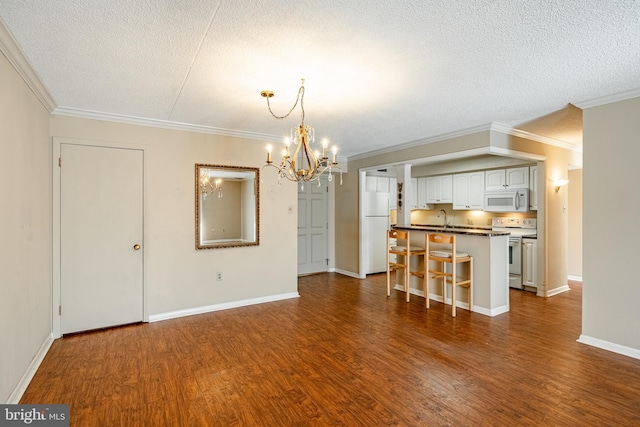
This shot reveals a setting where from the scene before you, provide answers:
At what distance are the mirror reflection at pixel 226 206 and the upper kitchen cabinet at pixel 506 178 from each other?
435 cm

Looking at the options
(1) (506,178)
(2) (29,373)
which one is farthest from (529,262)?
(2) (29,373)

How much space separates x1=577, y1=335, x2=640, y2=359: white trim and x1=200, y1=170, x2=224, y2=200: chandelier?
173 inches

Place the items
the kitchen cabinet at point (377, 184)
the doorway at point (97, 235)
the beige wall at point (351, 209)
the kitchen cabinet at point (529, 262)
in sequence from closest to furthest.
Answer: the doorway at point (97, 235) < the kitchen cabinet at point (529, 262) < the beige wall at point (351, 209) < the kitchen cabinet at point (377, 184)

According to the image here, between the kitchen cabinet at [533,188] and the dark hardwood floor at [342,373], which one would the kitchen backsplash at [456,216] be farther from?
the dark hardwood floor at [342,373]

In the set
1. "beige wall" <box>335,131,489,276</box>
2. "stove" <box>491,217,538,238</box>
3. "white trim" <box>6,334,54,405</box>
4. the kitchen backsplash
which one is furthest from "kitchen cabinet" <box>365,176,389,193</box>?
"white trim" <box>6,334,54,405</box>

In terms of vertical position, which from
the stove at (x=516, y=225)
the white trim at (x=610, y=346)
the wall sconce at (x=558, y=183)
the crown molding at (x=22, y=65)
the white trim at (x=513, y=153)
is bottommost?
the white trim at (x=610, y=346)

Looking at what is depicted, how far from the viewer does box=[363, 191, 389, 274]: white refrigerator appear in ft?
21.0

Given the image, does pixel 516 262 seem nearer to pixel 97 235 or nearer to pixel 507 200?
pixel 507 200

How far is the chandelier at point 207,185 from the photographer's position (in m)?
4.19

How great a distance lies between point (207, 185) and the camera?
4.22 meters

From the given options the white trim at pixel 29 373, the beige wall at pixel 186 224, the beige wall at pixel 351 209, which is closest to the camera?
the white trim at pixel 29 373

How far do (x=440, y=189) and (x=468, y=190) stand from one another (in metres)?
0.66

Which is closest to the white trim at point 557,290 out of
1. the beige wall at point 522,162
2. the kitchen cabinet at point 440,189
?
the beige wall at point 522,162

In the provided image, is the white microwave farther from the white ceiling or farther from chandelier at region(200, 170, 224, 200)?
chandelier at region(200, 170, 224, 200)
